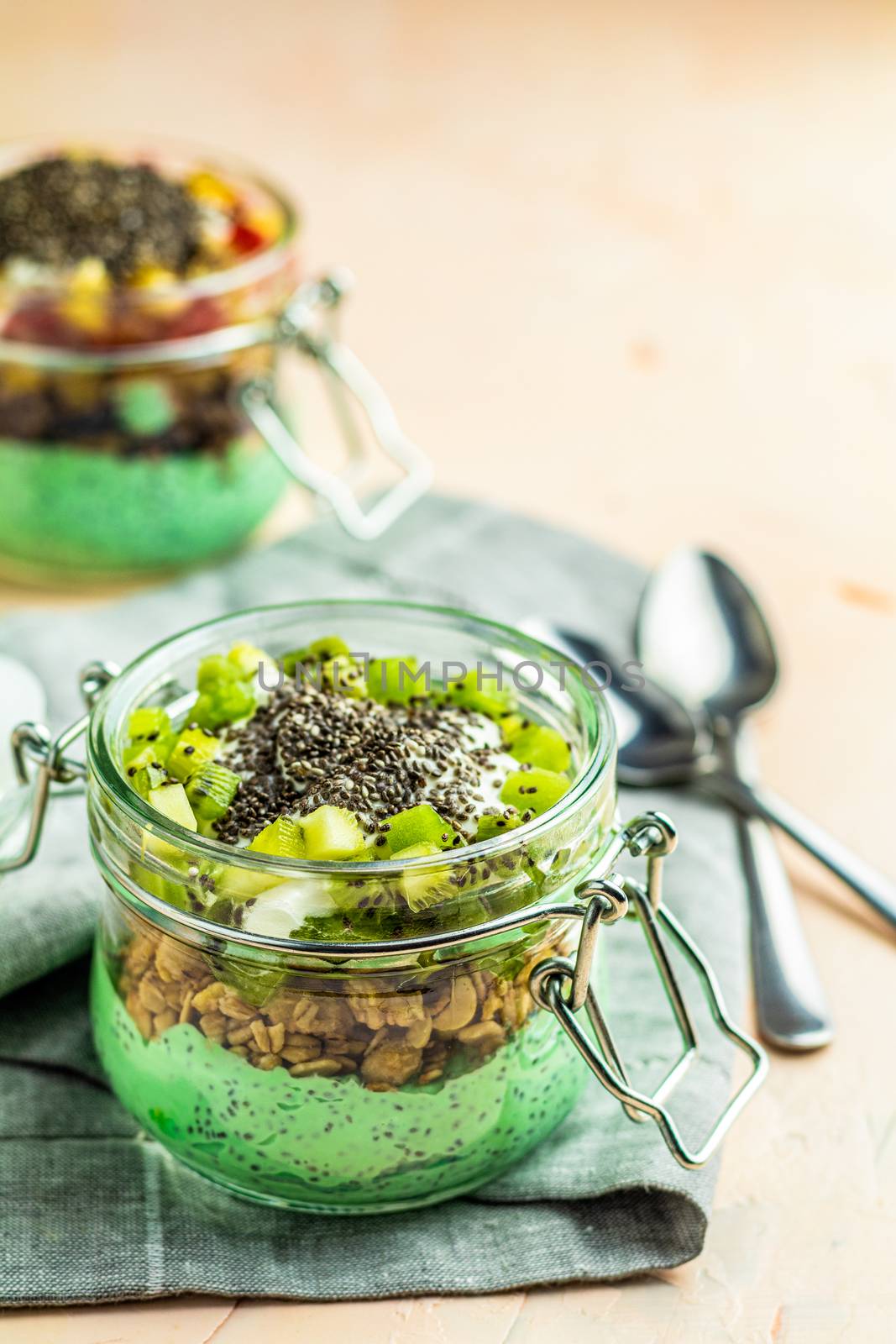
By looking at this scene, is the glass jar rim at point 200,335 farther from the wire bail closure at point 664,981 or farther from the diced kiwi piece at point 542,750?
the wire bail closure at point 664,981

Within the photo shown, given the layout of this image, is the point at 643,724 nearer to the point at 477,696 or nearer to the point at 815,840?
the point at 815,840

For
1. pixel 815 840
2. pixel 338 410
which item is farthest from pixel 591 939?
pixel 338 410

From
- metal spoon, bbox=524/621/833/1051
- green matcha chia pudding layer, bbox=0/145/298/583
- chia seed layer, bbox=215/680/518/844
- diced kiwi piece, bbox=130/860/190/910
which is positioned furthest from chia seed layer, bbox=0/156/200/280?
diced kiwi piece, bbox=130/860/190/910

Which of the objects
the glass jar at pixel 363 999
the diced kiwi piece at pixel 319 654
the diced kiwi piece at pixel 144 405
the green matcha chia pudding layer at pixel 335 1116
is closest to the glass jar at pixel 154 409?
the diced kiwi piece at pixel 144 405

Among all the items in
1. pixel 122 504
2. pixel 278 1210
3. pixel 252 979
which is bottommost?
pixel 122 504

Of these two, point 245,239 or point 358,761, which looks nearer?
point 358,761

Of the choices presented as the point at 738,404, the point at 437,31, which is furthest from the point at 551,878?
the point at 437,31
